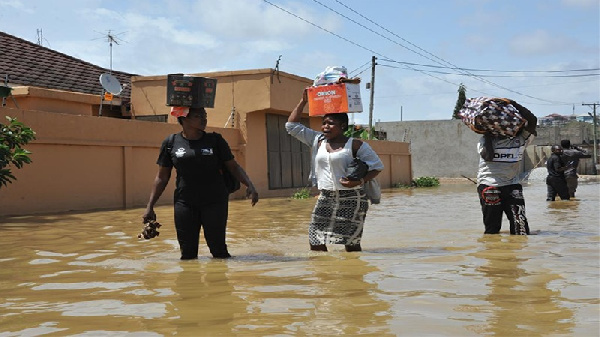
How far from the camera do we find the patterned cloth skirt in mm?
6672

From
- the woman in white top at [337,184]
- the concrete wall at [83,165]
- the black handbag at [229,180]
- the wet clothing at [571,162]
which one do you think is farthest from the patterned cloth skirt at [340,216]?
the wet clothing at [571,162]

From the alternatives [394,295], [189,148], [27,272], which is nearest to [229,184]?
[189,148]

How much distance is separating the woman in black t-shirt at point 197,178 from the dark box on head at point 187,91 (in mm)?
91

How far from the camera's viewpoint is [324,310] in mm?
4117

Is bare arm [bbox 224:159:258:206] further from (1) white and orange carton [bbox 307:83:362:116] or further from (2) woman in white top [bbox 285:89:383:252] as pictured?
(1) white and orange carton [bbox 307:83:362:116]

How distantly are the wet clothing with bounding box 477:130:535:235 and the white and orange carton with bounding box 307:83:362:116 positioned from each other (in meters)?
2.16

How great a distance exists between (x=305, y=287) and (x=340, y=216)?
5.99ft

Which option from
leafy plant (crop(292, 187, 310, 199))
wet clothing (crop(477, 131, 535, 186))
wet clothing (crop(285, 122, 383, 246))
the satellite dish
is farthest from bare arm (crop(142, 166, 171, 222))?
leafy plant (crop(292, 187, 310, 199))

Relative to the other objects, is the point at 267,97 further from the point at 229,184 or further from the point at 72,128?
the point at 229,184

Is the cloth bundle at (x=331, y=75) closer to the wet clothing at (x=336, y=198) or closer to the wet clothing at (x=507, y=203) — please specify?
the wet clothing at (x=336, y=198)

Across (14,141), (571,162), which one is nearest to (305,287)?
(14,141)

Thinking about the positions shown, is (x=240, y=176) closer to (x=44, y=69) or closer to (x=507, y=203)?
(x=507, y=203)

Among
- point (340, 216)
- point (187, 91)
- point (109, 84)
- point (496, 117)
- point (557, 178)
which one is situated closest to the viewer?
point (187, 91)

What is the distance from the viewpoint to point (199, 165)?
6.21 m
